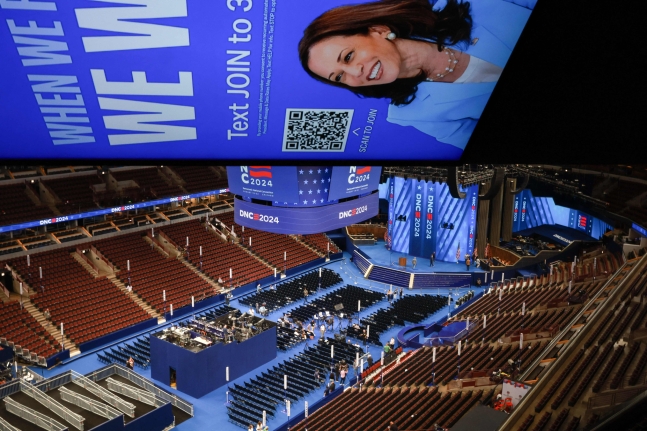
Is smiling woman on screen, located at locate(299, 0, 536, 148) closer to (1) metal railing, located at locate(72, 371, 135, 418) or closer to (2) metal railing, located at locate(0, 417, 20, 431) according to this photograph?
(2) metal railing, located at locate(0, 417, 20, 431)

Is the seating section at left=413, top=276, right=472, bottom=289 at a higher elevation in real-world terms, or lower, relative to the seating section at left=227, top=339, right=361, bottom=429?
lower

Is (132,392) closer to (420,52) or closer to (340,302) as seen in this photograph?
(340,302)

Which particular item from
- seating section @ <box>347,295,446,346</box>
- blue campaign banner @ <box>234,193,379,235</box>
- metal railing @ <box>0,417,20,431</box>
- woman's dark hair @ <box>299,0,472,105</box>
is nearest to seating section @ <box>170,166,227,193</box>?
seating section @ <box>347,295,446,346</box>

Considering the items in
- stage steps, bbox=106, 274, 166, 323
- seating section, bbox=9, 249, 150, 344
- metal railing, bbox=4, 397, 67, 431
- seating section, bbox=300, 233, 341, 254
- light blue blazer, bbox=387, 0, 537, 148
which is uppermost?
light blue blazer, bbox=387, 0, 537, 148

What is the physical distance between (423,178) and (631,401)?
22.8 metres

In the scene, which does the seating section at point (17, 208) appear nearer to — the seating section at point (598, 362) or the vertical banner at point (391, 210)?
the vertical banner at point (391, 210)

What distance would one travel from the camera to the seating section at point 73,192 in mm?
27641

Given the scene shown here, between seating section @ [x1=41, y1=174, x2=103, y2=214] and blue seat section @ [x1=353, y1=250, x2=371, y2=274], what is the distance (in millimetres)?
13803

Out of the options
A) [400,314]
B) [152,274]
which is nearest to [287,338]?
[400,314]

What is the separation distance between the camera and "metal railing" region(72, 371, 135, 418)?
1630cm

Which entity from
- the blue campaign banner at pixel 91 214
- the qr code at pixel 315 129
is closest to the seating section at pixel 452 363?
the qr code at pixel 315 129

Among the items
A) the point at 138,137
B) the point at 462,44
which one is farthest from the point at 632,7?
the point at 138,137

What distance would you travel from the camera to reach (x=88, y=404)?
1603 centimetres

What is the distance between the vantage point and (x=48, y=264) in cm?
2591
